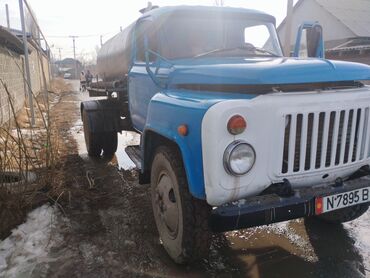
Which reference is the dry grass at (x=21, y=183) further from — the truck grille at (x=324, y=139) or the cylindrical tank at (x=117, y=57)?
the truck grille at (x=324, y=139)

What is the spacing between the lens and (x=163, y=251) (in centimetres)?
341

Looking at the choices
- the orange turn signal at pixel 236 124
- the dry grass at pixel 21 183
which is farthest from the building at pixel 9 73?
the orange turn signal at pixel 236 124

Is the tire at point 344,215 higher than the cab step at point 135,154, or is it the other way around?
the cab step at point 135,154

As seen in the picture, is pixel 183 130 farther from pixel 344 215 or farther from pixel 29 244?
pixel 344 215

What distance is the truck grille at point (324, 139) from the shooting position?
258cm

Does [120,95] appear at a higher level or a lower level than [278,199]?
higher

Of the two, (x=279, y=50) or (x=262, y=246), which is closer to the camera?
(x=262, y=246)

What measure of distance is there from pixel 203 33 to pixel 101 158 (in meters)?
3.67

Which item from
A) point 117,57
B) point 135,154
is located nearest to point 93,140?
point 117,57

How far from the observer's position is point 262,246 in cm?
353

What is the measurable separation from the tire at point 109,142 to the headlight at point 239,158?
428 centimetres

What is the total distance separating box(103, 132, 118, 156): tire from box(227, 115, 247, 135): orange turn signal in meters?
4.29

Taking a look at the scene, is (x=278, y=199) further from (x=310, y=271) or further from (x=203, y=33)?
(x=203, y=33)

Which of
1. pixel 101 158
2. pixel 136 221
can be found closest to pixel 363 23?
pixel 101 158
